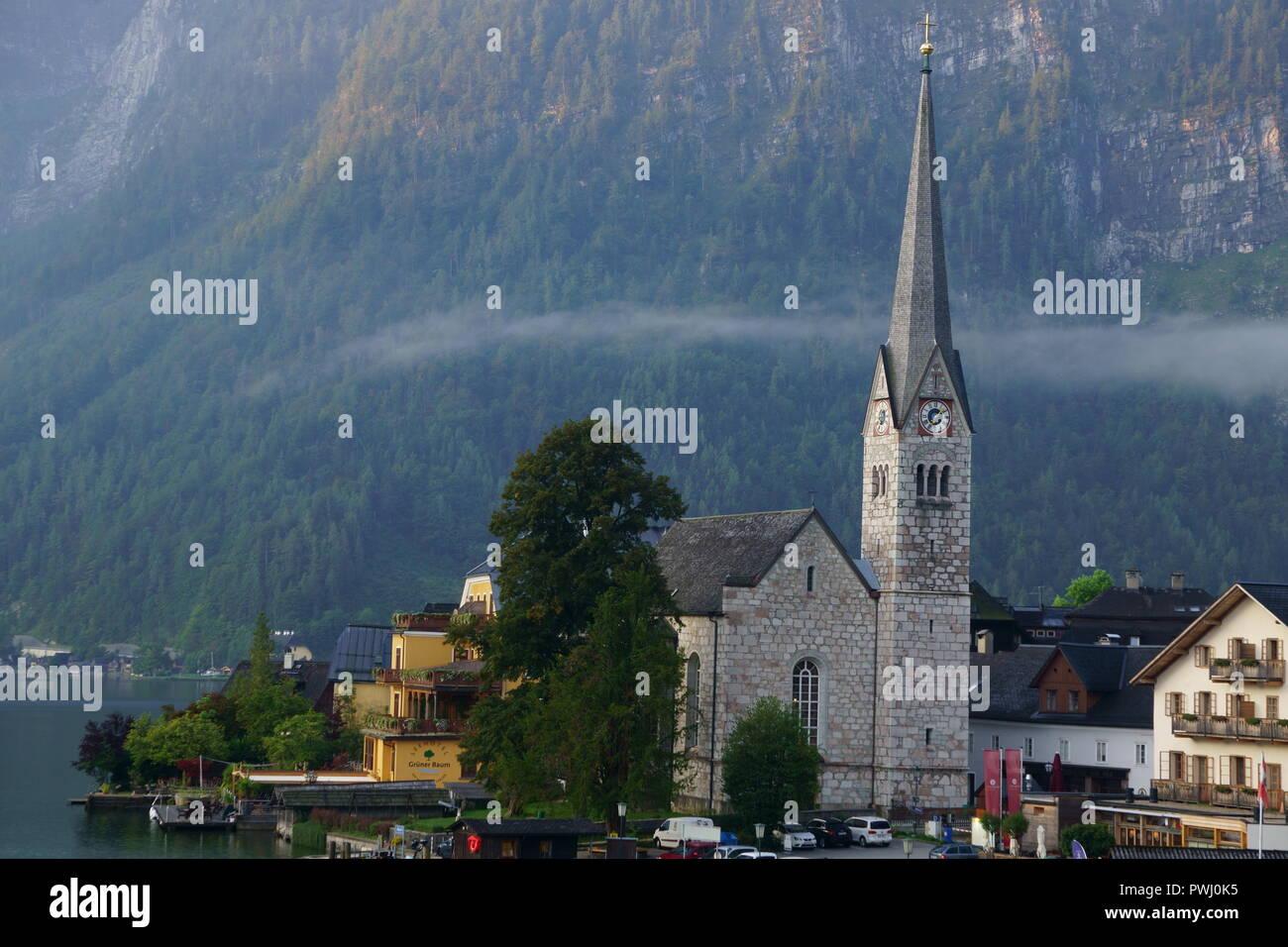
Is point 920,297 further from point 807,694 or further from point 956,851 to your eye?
point 956,851

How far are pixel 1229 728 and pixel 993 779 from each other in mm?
9271

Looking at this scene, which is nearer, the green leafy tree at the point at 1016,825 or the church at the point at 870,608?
the green leafy tree at the point at 1016,825

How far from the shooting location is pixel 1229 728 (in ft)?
213

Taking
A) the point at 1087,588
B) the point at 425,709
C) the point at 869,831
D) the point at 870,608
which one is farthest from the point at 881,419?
the point at 1087,588

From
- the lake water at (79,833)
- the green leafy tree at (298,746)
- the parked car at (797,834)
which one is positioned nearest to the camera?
the parked car at (797,834)

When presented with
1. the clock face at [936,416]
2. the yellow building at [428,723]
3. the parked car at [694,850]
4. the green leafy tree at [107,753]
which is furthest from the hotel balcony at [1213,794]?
the green leafy tree at [107,753]

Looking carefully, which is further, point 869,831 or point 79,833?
point 79,833

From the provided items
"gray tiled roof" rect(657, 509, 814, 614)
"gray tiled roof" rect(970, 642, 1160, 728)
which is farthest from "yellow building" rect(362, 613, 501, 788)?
"gray tiled roof" rect(970, 642, 1160, 728)

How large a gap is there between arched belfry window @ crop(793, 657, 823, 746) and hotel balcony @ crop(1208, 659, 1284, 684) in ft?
57.2

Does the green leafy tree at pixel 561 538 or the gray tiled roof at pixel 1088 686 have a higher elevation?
the green leafy tree at pixel 561 538

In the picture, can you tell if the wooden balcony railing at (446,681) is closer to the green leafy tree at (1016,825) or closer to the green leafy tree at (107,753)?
the green leafy tree at (107,753)

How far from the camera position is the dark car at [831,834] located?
69.1 metres
